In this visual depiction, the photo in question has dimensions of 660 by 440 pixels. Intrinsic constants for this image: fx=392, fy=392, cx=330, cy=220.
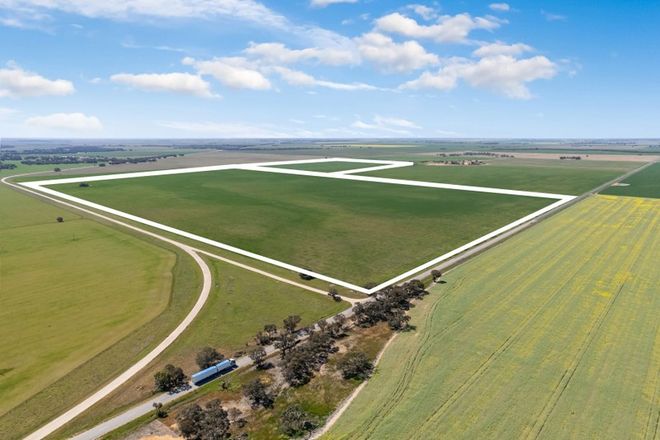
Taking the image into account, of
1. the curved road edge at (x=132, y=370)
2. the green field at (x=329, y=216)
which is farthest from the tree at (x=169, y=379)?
the green field at (x=329, y=216)

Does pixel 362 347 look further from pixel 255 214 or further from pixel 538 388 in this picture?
pixel 255 214

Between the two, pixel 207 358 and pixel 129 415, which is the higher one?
pixel 207 358

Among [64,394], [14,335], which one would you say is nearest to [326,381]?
[64,394]

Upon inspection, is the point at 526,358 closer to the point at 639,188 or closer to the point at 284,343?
the point at 284,343

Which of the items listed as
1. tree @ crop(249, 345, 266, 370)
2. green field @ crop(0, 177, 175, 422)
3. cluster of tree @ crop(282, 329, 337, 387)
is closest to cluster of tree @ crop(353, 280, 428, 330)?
cluster of tree @ crop(282, 329, 337, 387)

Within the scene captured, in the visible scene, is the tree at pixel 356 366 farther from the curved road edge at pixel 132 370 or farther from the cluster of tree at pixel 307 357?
the curved road edge at pixel 132 370

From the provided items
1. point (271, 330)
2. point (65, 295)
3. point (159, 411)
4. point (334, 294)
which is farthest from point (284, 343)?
point (65, 295)
